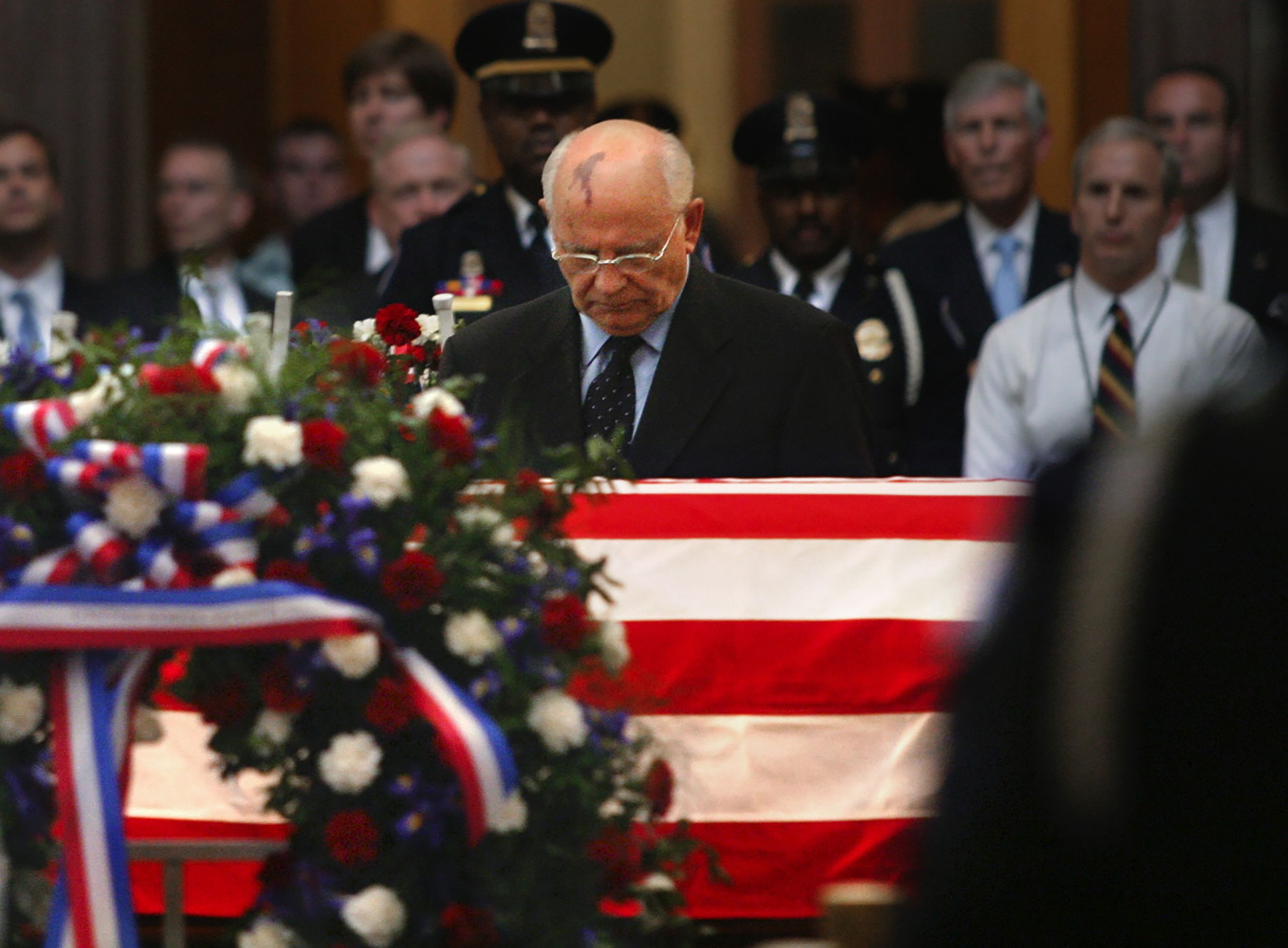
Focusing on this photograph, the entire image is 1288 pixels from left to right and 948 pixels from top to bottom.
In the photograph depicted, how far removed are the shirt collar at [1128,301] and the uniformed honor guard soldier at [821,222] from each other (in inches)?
17.6

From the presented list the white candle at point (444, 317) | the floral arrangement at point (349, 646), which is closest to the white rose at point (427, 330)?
the white candle at point (444, 317)

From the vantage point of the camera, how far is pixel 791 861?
3.57 metres

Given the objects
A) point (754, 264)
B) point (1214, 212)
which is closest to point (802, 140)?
point (754, 264)

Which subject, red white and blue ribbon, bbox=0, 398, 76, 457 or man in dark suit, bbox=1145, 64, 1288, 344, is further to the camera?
man in dark suit, bbox=1145, 64, 1288, 344

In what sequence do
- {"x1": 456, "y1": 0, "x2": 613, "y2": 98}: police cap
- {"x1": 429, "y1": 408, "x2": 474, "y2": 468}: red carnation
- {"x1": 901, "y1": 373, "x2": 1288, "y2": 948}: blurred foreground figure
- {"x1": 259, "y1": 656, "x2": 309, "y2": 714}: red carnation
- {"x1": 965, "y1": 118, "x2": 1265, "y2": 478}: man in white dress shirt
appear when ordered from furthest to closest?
{"x1": 456, "y1": 0, "x2": 613, "y2": 98}: police cap, {"x1": 965, "y1": 118, "x2": 1265, "y2": 478}: man in white dress shirt, {"x1": 429, "y1": 408, "x2": 474, "y2": 468}: red carnation, {"x1": 259, "y1": 656, "x2": 309, "y2": 714}: red carnation, {"x1": 901, "y1": 373, "x2": 1288, "y2": 948}: blurred foreground figure

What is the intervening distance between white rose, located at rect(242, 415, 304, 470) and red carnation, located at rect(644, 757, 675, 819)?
55 centimetres

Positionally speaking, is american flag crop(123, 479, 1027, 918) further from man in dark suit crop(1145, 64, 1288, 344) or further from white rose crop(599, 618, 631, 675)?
man in dark suit crop(1145, 64, 1288, 344)

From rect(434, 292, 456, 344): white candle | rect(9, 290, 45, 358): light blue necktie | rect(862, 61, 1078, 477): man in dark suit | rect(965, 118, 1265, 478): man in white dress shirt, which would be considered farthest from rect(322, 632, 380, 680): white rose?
rect(9, 290, 45, 358): light blue necktie

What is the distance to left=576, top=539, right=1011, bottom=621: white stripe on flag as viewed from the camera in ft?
11.9

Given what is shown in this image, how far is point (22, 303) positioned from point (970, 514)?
10.6 feet

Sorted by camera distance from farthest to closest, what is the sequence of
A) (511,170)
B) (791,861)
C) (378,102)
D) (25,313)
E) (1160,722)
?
(378,102) < (25,313) < (511,170) < (791,861) < (1160,722)

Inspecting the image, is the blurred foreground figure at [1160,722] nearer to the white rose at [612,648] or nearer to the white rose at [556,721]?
the white rose at [556,721]

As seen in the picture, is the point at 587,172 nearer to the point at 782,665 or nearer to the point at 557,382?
the point at 557,382

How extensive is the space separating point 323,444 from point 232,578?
0.18m
